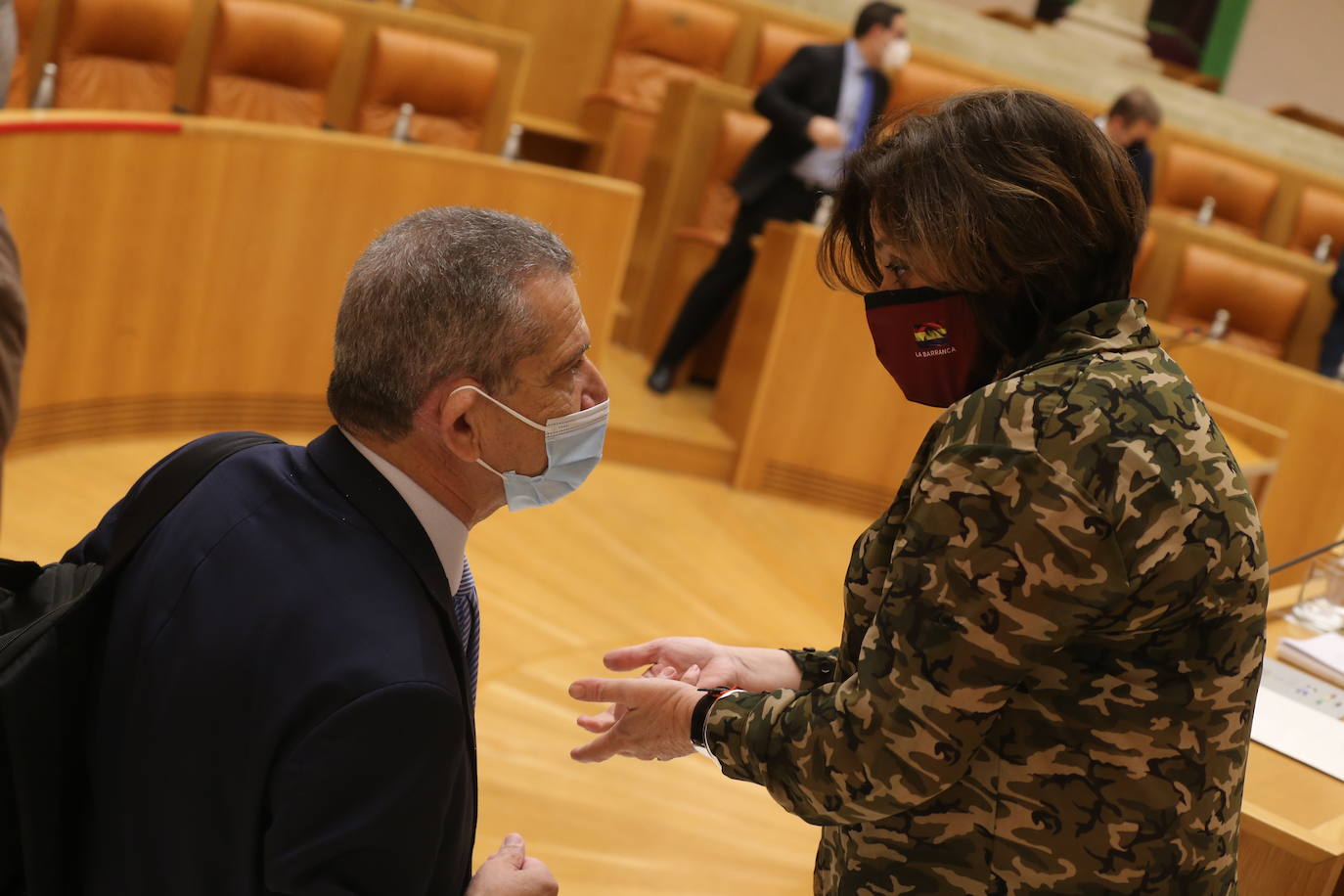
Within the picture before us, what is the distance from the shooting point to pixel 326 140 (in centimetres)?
397

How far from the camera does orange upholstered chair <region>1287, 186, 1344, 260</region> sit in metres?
6.39

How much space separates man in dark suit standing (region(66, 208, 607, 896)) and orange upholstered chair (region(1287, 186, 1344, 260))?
6.03 metres

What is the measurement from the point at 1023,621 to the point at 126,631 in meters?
0.71

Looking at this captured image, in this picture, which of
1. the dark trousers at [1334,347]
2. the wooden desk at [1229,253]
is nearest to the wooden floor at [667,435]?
the wooden desk at [1229,253]

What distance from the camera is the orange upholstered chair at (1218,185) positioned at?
6.31 m

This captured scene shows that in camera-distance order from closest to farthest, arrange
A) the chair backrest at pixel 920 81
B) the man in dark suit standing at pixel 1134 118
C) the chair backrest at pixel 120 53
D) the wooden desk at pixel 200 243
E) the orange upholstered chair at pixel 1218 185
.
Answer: the wooden desk at pixel 200 243, the chair backrest at pixel 120 53, the man in dark suit standing at pixel 1134 118, the chair backrest at pixel 920 81, the orange upholstered chair at pixel 1218 185

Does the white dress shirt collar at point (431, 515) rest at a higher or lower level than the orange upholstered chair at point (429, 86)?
lower

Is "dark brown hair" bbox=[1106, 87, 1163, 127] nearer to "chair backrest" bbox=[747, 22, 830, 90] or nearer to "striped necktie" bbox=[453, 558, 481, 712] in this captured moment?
"chair backrest" bbox=[747, 22, 830, 90]

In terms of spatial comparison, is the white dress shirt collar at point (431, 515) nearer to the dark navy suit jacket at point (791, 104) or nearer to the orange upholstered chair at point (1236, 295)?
the dark navy suit jacket at point (791, 104)

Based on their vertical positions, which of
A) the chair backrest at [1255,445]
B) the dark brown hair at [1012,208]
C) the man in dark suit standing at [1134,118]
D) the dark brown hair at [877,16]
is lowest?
the chair backrest at [1255,445]

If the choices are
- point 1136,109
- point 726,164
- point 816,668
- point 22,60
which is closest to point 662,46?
point 726,164

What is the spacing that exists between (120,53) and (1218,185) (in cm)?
475

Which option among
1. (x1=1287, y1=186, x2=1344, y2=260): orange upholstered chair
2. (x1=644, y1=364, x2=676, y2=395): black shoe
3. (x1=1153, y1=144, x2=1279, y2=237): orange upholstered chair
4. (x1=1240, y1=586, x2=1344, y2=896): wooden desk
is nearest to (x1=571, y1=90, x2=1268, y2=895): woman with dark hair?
(x1=1240, y1=586, x2=1344, y2=896): wooden desk

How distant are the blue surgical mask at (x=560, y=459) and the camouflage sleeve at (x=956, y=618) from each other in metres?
0.35
